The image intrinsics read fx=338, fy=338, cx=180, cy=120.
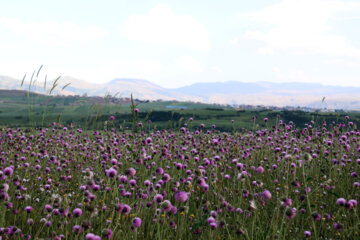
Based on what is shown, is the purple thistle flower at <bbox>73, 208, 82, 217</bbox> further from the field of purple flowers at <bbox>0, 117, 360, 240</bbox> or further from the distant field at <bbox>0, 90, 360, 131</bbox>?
the distant field at <bbox>0, 90, 360, 131</bbox>

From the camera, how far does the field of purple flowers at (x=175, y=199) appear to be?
3.60 metres

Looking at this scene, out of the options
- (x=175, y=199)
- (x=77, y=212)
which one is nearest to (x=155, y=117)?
(x=175, y=199)

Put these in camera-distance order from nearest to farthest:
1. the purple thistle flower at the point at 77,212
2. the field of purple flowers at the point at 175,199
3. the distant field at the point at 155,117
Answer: the purple thistle flower at the point at 77,212 < the field of purple flowers at the point at 175,199 < the distant field at the point at 155,117

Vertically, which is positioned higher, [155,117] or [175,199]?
[175,199]

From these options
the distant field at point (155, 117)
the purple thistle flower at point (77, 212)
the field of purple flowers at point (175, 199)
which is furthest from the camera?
the distant field at point (155, 117)

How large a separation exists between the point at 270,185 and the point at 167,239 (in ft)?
10.3

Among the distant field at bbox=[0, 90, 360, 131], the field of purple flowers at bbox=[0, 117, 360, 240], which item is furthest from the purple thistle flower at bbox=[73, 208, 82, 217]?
the distant field at bbox=[0, 90, 360, 131]

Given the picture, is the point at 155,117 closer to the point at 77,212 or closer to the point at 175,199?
the point at 175,199

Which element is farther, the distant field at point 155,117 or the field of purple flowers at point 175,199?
the distant field at point 155,117

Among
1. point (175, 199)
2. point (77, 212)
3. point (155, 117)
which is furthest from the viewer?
point (155, 117)

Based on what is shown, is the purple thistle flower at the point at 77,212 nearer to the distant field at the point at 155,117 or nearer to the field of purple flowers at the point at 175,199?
the field of purple flowers at the point at 175,199

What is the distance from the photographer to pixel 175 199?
383 centimetres

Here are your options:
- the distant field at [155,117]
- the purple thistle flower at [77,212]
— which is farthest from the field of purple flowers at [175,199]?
the distant field at [155,117]

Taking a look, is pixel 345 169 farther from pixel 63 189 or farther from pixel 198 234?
pixel 63 189
